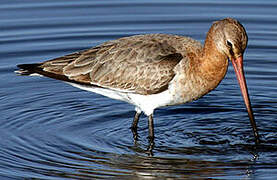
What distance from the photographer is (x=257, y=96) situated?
1255cm

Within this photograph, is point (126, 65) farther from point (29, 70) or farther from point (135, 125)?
point (29, 70)

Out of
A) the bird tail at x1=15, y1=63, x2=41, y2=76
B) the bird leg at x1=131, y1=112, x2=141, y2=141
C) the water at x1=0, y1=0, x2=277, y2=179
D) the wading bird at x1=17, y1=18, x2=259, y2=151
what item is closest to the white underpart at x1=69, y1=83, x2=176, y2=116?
the wading bird at x1=17, y1=18, x2=259, y2=151

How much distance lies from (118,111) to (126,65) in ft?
4.97

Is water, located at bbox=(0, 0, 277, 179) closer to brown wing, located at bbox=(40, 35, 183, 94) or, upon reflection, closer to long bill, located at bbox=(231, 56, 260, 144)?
long bill, located at bbox=(231, 56, 260, 144)

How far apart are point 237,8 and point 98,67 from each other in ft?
19.6

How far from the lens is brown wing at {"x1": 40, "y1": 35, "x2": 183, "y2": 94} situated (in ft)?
34.3

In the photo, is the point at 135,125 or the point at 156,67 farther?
the point at 135,125

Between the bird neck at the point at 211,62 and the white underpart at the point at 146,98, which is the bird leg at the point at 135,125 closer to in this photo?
the white underpart at the point at 146,98

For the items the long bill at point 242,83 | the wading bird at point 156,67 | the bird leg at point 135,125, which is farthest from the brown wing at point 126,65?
the long bill at point 242,83

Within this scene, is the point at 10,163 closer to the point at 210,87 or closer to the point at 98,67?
the point at 98,67

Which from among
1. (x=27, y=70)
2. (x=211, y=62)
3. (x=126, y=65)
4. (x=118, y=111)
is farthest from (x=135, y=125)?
(x=27, y=70)

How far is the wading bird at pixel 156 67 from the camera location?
10.2 m

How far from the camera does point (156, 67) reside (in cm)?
1052

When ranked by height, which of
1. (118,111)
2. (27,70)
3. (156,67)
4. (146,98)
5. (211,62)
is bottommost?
(118,111)
